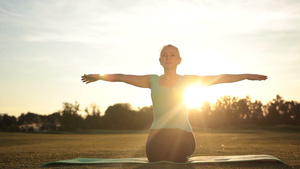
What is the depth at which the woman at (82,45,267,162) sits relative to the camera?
5.88 meters

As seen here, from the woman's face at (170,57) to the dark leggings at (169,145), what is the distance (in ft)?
4.01

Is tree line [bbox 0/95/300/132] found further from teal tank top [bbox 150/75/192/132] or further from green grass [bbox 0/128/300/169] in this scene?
teal tank top [bbox 150/75/192/132]

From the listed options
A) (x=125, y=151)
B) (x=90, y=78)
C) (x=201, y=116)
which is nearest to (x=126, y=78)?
(x=90, y=78)

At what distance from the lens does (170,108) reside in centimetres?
597

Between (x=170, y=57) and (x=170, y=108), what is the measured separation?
957mm

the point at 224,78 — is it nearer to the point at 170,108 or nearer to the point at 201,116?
the point at 170,108

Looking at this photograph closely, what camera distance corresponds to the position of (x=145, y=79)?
6.33m

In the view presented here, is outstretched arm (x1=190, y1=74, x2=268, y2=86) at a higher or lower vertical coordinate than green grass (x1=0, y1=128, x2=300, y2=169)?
higher

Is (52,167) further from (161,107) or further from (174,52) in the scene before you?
(174,52)

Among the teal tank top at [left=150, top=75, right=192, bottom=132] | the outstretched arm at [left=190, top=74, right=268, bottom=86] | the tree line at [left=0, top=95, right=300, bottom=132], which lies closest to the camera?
the teal tank top at [left=150, top=75, right=192, bottom=132]

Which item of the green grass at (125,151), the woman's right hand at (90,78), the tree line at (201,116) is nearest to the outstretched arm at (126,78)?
the woman's right hand at (90,78)

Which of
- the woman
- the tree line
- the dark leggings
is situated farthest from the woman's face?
the tree line

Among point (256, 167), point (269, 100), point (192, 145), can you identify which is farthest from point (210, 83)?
point (269, 100)

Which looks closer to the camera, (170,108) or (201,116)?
(170,108)
